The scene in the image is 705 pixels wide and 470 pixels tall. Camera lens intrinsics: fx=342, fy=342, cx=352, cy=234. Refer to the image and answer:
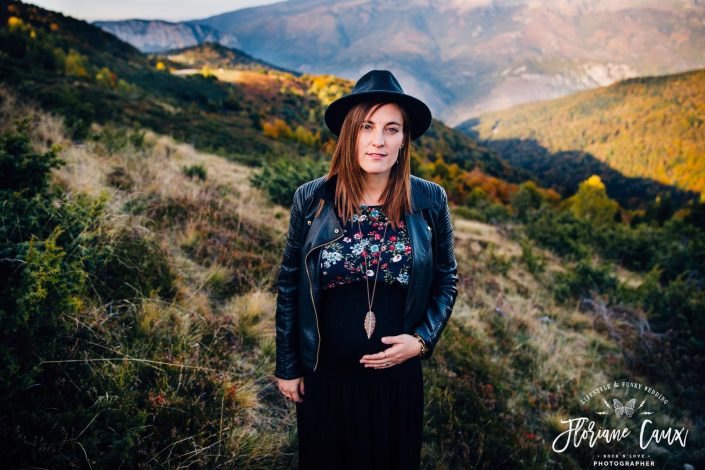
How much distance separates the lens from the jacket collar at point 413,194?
185cm

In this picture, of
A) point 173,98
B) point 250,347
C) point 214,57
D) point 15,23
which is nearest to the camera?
point 250,347

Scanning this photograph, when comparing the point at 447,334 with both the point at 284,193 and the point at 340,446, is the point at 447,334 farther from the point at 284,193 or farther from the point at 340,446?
the point at 284,193

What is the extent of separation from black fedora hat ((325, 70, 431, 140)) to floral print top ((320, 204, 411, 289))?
1.96ft

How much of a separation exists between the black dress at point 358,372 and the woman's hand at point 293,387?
70 mm

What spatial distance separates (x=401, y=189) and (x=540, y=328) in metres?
4.89

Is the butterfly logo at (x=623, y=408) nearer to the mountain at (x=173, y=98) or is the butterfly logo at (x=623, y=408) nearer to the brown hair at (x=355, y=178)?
the brown hair at (x=355, y=178)

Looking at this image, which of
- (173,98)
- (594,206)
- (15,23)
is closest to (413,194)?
(594,206)

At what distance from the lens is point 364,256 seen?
1742 millimetres

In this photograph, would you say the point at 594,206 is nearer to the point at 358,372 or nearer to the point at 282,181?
the point at 282,181

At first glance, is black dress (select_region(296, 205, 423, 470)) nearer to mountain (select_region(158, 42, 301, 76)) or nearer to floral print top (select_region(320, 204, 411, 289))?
floral print top (select_region(320, 204, 411, 289))

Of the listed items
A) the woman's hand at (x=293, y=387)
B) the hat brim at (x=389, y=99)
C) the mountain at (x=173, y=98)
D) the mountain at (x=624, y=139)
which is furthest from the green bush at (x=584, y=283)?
the mountain at (x=624, y=139)

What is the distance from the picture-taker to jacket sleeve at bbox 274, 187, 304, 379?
1.86 metres

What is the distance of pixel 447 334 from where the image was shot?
4.14 meters

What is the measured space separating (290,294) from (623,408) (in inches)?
167
